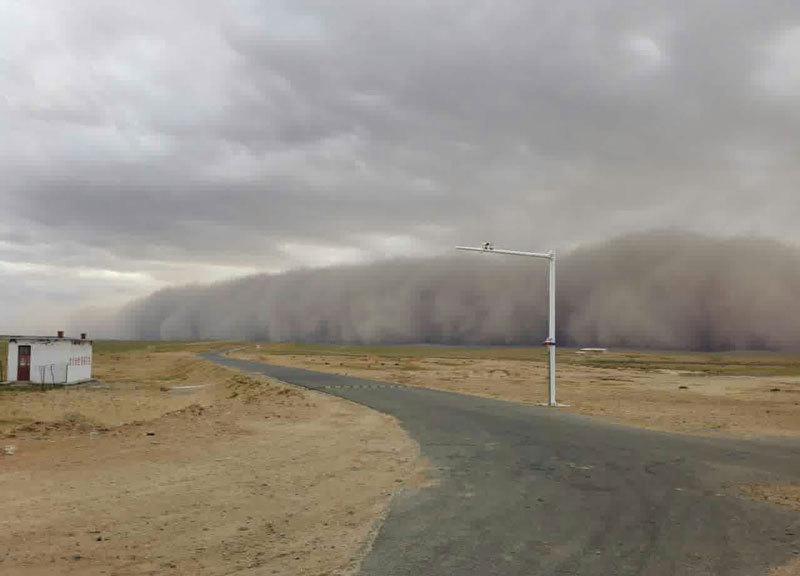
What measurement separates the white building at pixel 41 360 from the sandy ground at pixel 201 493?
27201 mm

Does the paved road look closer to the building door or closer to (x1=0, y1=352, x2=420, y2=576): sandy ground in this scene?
(x1=0, y1=352, x2=420, y2=576): sandy ground

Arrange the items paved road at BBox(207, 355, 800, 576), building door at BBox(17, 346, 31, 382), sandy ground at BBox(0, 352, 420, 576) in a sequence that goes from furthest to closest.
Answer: building door at BBox(17, 346, 31, 382)
sandy ground at BBox(0, 352, 420, 576)
paved road at BBox(207, 355, 800, 576)

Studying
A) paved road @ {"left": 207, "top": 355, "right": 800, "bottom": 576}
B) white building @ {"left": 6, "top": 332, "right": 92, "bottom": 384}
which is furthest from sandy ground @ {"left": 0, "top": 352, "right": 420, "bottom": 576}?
white building @ {"left": 6, "top": 332, "right": 92, "bottom": 384}

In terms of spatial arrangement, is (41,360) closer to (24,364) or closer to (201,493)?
(24,364)

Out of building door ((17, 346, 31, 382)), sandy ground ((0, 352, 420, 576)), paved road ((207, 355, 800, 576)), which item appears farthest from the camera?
building door ((17, 346, 31, 382))

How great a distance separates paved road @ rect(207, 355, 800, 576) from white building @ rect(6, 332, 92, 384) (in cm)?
4083

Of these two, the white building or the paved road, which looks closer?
the paved road

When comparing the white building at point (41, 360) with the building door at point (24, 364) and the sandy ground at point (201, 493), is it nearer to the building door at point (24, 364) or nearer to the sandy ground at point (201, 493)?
the building door at point (24, 364)

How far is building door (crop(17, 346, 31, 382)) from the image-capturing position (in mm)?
46750

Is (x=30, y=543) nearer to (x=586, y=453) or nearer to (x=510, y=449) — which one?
(x=510, y=449)

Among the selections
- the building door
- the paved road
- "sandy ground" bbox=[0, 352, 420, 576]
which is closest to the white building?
the building door

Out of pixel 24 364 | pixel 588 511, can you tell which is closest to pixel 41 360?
pixel 24 364

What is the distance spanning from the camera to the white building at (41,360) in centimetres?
4681

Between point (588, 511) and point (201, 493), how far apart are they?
681cm
